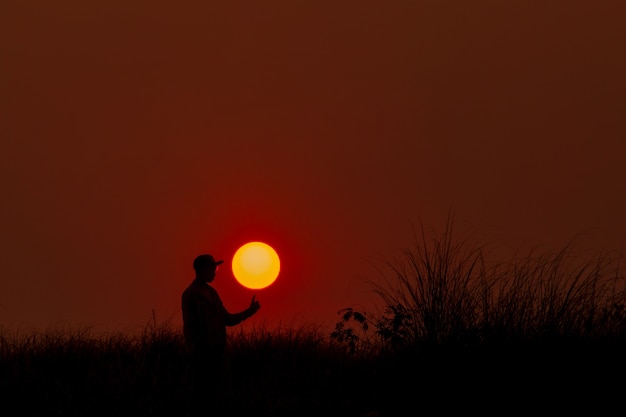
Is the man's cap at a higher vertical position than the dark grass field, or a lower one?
higher

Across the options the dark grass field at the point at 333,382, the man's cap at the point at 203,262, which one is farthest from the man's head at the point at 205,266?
the dark grass field at the point at 333,382

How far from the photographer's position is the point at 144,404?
8.02 metres

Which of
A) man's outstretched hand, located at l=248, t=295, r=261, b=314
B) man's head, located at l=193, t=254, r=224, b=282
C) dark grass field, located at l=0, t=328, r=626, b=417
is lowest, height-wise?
dark grass field, located at l=0, t=328, r=626, b=417

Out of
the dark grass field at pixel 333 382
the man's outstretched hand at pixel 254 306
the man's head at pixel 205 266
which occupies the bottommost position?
the dark grass field at pixel 333 382

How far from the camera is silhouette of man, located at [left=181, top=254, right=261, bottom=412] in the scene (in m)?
7.37

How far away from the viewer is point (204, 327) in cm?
736

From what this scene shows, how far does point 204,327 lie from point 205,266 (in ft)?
1.73

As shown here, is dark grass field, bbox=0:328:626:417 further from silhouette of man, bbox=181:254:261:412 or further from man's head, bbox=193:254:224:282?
man's head, bbox=193:254:224:282

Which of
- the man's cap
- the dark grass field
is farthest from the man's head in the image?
the dark grass field

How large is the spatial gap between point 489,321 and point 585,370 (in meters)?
1.01

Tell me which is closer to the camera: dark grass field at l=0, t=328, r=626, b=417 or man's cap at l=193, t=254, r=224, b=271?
man's cap at l=193, t=254, r=224, b=271

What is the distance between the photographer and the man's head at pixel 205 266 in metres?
7.45

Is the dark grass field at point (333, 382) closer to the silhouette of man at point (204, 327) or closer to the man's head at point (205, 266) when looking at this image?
the silhouette of man at point (204, 327)

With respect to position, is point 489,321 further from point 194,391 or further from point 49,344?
point 49,344
